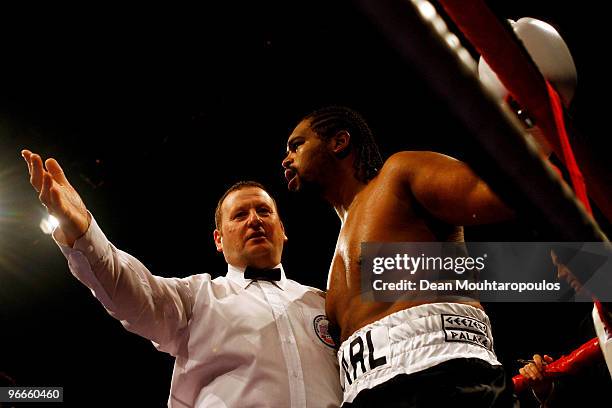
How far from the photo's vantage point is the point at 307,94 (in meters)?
4.14

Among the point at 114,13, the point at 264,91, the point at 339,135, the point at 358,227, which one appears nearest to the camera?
the point at 358,227

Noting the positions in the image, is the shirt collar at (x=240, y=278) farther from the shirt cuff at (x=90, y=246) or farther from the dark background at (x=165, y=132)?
the dark background at (x=165, y=132)

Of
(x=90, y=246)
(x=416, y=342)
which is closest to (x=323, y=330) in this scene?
(x=416, y=342)

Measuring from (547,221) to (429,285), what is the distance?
926 mm

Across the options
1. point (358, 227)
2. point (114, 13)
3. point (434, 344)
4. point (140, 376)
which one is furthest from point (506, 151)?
point (140, 376)

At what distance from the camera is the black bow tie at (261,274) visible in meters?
2.25

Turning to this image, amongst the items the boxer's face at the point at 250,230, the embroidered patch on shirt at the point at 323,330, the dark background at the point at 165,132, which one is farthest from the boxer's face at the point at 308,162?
the dark background at the point at 165,132

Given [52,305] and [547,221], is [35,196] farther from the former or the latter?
[547,221]

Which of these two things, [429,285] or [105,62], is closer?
[429,285]

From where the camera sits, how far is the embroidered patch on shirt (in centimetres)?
199

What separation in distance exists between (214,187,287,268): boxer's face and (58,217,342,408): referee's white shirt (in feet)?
0.64

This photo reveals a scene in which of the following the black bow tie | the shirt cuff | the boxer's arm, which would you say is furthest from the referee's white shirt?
the boxer's arm

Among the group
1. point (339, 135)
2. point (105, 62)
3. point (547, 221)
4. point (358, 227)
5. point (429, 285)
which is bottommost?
point (547, 221)

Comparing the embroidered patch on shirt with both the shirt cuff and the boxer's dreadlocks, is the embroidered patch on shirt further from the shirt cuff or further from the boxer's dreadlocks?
the shirt cuff
